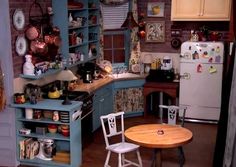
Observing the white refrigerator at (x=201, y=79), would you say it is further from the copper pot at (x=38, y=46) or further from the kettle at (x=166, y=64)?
the copper pot at (x=38, y=46)

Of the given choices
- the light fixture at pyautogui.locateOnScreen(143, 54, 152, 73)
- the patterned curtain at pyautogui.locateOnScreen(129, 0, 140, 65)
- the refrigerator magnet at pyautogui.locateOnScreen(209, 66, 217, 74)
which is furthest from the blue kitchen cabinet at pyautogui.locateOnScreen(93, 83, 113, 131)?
the refrigerator magnet at pyautogui.locateOnScreen(209, 66, 217, 74)

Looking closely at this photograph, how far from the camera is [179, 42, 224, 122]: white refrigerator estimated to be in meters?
6.45

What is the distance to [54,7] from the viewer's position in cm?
560

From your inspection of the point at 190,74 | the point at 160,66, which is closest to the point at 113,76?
the point at 160,66

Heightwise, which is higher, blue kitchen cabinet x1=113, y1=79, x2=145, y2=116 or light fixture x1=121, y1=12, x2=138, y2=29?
light fixture x1=121, y1=12, x2=138, y2=29

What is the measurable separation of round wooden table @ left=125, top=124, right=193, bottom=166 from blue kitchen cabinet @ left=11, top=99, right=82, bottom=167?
2.63ft

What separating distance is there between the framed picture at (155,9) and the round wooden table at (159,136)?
10.5 feet

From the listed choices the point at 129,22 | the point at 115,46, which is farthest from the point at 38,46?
the point at 115,46

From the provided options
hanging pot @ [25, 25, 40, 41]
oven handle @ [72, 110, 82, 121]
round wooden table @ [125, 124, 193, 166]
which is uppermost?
hanging pot @ [25, 25, 40, 41]

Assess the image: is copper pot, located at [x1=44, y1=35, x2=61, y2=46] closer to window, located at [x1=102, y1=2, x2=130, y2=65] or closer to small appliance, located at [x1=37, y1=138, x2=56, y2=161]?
small appliance, located at [x1=37, y1=138, x2=56, y2=161]

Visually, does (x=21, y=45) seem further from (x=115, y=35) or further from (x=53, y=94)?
(x=115, y=35)

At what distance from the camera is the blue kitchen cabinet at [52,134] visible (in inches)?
183

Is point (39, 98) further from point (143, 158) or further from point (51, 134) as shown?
point (143, 158)

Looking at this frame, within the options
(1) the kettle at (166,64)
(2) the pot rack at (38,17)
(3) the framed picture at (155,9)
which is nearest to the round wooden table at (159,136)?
(2) the pot rack at (38,17)
